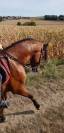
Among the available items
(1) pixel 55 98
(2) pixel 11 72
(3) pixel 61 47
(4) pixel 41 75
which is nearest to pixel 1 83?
(2) pixel 11 72

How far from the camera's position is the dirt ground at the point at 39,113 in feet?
23.4

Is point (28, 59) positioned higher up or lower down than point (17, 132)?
higher up

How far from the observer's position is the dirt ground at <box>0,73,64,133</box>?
7129 millimetres

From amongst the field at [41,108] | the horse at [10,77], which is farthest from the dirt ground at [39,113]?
the horse at [10,77]

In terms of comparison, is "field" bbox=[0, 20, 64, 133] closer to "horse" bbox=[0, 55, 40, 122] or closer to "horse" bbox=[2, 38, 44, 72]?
"horse" bbox=[0, 55, 40, 122]

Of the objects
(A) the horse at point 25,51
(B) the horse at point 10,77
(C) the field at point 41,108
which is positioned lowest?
(C) the field at point 41,108

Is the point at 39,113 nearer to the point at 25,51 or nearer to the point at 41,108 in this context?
the point at 41,108

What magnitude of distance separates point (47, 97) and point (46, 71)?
82.4 inches

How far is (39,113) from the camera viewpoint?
7840 millimetres

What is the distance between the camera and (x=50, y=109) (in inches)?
318

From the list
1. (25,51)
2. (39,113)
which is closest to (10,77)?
(25,51)

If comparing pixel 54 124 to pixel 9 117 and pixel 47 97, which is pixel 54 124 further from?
pixel 47 97

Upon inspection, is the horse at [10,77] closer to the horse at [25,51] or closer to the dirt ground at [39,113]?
the horse at [25,51]

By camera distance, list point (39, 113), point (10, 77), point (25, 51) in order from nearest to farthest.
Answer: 1. point (10, 77)
2. point (25, 51)
3. point (39, 113)
